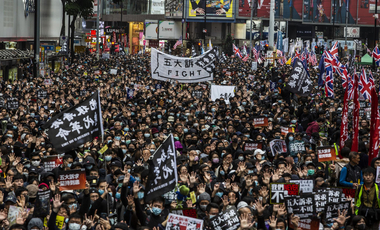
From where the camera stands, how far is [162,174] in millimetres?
7637

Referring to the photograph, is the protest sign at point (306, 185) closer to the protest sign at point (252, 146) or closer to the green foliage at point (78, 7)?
the protest sign at point (252, 146)

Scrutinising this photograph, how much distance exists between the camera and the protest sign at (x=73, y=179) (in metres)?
8.66

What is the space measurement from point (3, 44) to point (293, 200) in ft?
101

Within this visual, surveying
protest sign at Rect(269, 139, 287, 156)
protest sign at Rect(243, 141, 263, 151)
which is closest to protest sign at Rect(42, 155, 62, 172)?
A: protest sign at Rect(243, 141, 263, 151)

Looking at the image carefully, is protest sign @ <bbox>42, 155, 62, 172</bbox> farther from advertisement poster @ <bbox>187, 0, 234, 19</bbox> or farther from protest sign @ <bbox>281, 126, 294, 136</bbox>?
advertisement poster @ <bbox>187, 0, 234, 19</bbox>

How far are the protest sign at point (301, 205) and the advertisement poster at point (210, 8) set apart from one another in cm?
7108

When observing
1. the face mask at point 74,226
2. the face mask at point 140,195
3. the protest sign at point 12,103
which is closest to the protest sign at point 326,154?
the face mask at point 140,195

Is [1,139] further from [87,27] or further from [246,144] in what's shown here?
[87,27]

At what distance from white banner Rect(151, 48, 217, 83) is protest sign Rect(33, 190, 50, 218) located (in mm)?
12707

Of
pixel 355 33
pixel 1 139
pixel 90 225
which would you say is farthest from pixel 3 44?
pixel 355 33

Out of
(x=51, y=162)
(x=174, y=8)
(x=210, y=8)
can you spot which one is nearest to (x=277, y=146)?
(x=51, y=162)

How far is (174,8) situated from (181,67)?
62.0m

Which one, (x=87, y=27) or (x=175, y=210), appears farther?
(x=87, y=27)

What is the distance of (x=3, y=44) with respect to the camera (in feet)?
116
